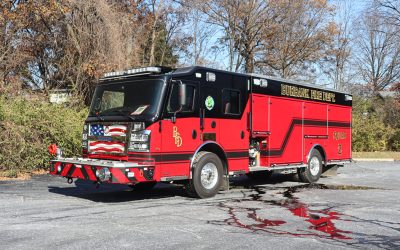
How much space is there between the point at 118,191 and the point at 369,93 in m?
40.7

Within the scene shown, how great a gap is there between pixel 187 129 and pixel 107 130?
1.66 metres

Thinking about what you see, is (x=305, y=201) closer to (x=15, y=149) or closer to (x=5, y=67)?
(x=15, y=149)

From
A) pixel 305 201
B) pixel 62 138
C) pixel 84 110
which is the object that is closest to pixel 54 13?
pixel 84 110

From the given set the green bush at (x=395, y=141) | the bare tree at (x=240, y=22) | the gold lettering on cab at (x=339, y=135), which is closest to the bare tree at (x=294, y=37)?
the bare tree at (x=240, y=22)

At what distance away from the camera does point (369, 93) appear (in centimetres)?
4675

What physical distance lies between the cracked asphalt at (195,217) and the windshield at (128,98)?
188 cm

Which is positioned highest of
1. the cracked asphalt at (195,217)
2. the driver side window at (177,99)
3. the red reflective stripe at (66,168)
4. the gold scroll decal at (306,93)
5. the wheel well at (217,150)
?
the gold scroll decal at (306,93)

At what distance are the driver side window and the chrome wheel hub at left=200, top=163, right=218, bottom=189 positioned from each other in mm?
1341

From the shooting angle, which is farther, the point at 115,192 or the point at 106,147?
the point at 115,192

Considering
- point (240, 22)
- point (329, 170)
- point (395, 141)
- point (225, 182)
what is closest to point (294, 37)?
point (240, 22)

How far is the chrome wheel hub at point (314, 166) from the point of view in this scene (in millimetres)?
13562

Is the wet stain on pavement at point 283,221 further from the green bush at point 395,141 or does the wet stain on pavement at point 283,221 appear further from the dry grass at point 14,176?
the green bush at point 395,141

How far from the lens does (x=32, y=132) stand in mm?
13930

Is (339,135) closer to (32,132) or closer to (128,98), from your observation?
(128,98)
